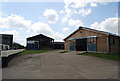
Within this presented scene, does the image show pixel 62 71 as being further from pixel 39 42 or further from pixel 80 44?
pixel 39 42

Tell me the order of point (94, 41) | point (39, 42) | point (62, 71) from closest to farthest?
point (62, 71), point (94, 41), point (39, 42)

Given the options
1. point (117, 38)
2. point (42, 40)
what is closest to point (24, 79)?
point (117, 38)

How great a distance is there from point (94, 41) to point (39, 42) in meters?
21.7

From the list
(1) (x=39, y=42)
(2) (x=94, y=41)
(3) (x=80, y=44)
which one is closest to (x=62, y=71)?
(2) (x=94, y=41)

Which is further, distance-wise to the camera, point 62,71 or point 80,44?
point 80,44

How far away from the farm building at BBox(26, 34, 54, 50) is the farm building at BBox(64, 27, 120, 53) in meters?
13.9

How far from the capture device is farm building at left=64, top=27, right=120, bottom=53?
17828mm

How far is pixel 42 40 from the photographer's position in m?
37.9

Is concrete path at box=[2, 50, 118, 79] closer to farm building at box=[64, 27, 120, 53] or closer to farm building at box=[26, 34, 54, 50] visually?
farm building at box=[64, 27, 120, 53]

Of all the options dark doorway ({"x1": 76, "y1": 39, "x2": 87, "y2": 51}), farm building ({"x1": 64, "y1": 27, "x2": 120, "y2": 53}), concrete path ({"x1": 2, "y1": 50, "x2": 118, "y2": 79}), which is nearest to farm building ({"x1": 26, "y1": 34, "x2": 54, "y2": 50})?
farm building ({"x1": 64, "y1": 27, "x2": 120, "y2": 53})

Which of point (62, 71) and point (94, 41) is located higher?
point (94, 41)

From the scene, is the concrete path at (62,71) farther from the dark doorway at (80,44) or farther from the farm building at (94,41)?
the dark doorway at (80,44)

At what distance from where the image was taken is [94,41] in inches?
776

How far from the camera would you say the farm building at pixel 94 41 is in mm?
17828
